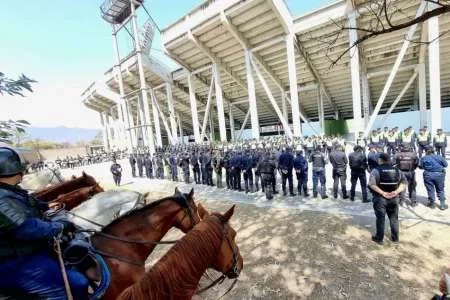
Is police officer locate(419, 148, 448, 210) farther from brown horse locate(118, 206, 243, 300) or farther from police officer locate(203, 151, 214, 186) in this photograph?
police officer locate(203, 151, 214, 186)

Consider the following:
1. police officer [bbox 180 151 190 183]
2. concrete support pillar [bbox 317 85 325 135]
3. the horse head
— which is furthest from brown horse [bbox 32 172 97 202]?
concrete support pillar [bbox 317 85 325 135]

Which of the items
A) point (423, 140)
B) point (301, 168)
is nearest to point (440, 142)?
point (423, 140)

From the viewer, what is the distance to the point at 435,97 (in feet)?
38.7

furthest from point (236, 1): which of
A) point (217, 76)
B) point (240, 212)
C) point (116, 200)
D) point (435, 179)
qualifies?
point (116, 200)

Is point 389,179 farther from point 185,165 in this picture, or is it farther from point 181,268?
point 185,165

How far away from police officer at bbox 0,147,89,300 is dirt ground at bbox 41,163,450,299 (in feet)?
8.03

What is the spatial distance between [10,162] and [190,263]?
129 cm

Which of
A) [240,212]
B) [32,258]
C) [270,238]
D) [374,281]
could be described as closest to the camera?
[32,258]

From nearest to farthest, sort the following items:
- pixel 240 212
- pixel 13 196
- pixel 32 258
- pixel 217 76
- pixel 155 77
Result: 1. pixel 13 196
2. pixel 32 258
3. pixel 240 212
4. pixel 217 76
5. pixel 155 77

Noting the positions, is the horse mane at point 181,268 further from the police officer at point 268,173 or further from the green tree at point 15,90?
the police officer at point 268,173

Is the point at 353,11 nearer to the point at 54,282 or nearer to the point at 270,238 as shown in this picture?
the point at 270,238

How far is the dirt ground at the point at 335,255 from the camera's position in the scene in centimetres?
373

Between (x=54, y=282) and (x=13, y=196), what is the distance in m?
0.62

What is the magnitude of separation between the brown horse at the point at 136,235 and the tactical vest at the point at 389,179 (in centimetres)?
364
